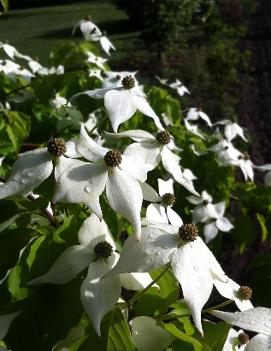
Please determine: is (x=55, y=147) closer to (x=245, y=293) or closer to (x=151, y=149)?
(x=151, y=149)

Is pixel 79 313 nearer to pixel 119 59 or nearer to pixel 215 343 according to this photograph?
pixel 215 343

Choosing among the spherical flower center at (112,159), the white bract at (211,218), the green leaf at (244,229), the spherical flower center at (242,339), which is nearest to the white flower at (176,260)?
the spherical flower center at (112,159)

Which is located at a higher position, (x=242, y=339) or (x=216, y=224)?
(x=242, y=339)

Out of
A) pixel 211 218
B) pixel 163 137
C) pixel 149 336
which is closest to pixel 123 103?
pixel 163 137

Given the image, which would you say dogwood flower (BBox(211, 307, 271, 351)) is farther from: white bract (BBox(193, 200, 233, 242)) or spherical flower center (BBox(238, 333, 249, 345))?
white bract (BBox(193, 200, 233, 242))

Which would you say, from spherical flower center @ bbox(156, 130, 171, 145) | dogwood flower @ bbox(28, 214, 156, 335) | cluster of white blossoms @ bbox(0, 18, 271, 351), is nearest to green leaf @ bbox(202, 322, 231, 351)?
cluster of white blossoms @ bbox(0, 18, 271, 351)

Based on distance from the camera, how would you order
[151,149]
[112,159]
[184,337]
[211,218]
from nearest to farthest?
[184,337] → [112,159] → [151,149] → [211,218]

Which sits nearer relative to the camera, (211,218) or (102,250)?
(102,250)

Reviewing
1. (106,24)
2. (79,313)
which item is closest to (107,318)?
(79,313)
